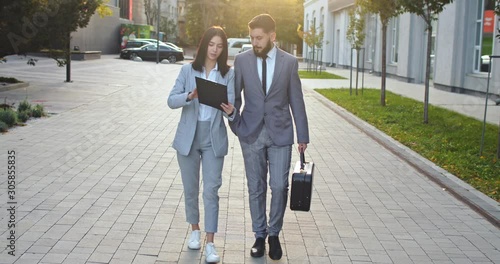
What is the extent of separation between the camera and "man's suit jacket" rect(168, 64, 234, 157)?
5.32 metres

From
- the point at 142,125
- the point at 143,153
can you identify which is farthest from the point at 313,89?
the point at 143,153

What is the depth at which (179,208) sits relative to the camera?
709 cm

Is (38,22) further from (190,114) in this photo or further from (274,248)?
(274,248)

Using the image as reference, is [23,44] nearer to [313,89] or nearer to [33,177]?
[313,89]

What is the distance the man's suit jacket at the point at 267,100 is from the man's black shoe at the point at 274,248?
0.77m

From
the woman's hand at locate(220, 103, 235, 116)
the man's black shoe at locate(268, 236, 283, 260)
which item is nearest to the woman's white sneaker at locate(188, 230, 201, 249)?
the man's black shoe at locate(268, 236, 283, 260)

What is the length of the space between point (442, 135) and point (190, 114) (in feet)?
27.3

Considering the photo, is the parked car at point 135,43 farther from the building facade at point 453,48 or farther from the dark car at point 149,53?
the building facade at point 453,48

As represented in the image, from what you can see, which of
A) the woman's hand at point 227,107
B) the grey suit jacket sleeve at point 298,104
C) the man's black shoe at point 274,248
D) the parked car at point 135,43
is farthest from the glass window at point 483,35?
the parked car at point 135,43

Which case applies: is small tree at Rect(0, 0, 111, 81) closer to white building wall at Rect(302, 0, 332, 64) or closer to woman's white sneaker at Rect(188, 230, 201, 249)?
woman's white sneaker at Rect(188, 230, 201, 249)

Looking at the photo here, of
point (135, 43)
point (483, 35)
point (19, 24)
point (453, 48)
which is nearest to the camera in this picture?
point (19, 24)

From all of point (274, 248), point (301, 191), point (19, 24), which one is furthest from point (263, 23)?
point (19, 24)

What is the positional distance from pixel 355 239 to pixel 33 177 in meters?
4.17

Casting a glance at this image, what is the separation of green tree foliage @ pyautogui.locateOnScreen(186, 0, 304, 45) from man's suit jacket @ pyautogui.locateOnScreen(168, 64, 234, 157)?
67428 millimetres
